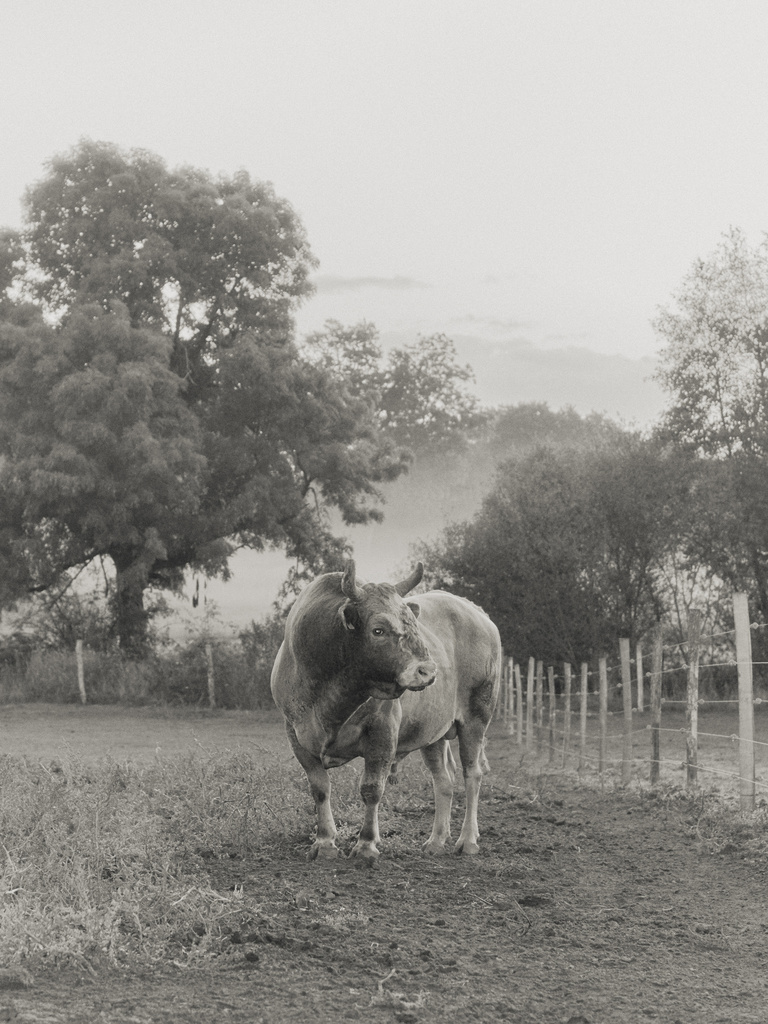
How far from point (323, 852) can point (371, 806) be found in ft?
1.42

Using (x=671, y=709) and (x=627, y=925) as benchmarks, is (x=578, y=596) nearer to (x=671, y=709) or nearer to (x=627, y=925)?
(x=671, y=709)

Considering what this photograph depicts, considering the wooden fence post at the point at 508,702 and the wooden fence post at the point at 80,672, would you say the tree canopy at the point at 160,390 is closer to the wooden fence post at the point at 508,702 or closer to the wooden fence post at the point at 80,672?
the wooden fence post at the point at 80,672

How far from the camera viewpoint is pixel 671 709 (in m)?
33.6

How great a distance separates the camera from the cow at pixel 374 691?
759 centimetres

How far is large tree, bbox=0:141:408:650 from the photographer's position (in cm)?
3127

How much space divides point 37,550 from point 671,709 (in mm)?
17697

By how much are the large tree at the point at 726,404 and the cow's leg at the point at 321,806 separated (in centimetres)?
2975

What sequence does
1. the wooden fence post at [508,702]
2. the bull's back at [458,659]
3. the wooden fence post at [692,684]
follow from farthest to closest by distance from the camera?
the wooden fence post at [508,702] < the wooden fence post at [692,684] < the bull's back at [458,659]

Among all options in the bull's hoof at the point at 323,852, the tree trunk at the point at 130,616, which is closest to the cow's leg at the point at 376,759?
the bull's hoof at the point at 323,852

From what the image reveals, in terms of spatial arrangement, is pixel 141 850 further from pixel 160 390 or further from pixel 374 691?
pixel 160 390

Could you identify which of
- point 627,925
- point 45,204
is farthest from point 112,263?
point 627,925

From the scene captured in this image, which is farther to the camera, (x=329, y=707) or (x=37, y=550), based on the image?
(x=37, y=550)

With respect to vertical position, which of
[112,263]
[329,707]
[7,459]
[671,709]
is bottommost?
[671,709]

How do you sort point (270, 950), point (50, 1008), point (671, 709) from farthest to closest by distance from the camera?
point (671, 709) < point (270, 950) < point (50, 1008)
